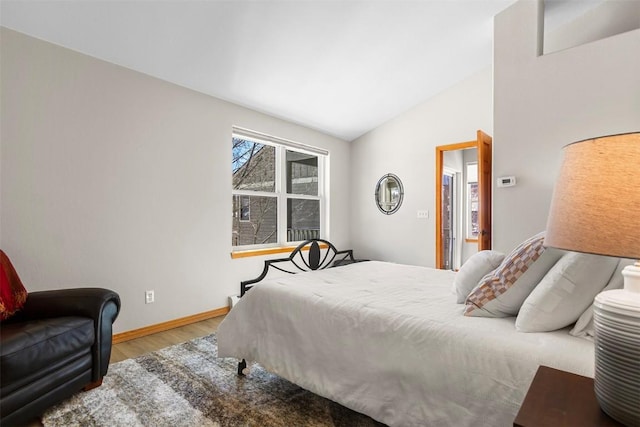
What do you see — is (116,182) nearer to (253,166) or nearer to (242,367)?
(253,166)

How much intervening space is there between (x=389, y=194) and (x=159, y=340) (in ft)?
11.4

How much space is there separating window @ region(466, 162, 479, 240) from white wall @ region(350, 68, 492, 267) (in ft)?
2.76

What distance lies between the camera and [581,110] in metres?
2.67

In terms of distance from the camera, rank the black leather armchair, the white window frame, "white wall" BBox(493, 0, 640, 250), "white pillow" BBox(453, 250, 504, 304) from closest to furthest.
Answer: the black leather armchair < "white pillow" BBox(453, 250, 504, 304) < "white wall" BBox(493, 0, 640, 250) < the white window frame

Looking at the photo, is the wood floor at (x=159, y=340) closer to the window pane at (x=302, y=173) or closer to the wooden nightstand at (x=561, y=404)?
the window pane at (x=302, y=173)

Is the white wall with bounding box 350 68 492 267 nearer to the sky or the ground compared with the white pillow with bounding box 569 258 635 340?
nearer to the sky

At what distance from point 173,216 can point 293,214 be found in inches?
69.3

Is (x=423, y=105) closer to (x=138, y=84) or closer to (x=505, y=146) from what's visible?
(x=505, y=146)

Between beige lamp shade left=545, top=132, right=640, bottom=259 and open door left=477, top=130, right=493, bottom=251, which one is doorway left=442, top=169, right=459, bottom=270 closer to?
open door left=477, top=130, right=493, bottom=251

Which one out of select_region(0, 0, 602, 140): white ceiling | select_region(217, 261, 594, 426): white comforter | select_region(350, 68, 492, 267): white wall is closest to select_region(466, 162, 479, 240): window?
select_region(350, 68, 492, 267): white wall

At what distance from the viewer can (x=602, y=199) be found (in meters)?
0.73

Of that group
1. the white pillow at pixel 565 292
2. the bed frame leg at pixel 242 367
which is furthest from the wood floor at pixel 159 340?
the white pillow at pixel 565 292

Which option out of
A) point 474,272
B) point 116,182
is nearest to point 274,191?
point 116,182

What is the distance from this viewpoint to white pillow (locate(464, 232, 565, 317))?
1.37 metres
